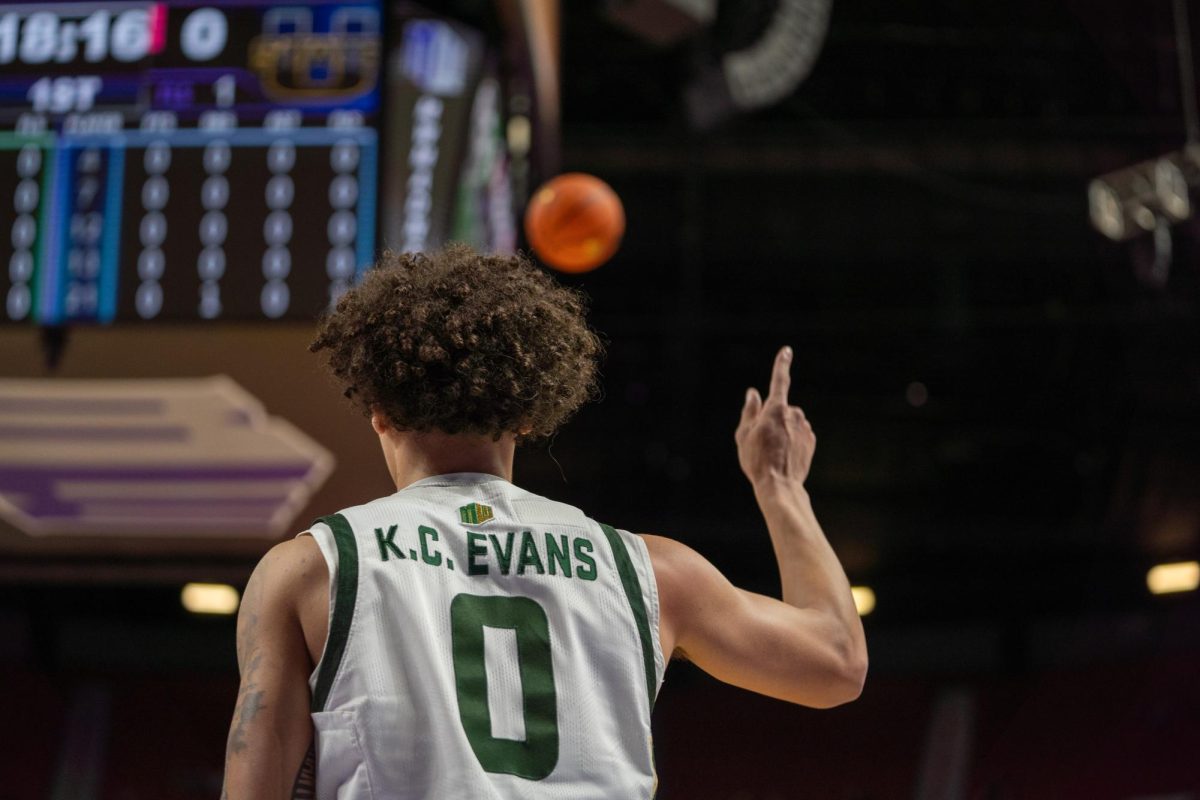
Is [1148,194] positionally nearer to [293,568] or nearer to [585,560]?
[585,560]

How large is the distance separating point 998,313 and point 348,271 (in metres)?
6.10

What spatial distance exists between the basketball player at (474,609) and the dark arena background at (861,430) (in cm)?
247

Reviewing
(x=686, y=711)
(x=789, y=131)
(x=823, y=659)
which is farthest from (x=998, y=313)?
(x=823, y=659)

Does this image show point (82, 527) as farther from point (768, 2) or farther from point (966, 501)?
point (966, 501)

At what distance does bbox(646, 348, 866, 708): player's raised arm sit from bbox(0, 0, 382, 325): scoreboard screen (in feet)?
6.52

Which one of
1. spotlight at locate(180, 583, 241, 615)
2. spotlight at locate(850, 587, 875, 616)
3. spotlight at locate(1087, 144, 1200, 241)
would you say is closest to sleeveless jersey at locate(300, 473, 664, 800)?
spotlight at locate(1087, 144, 1200, 241)

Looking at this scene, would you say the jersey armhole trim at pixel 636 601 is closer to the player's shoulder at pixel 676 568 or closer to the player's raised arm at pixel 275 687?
the player's shoulder at pixel 676 568

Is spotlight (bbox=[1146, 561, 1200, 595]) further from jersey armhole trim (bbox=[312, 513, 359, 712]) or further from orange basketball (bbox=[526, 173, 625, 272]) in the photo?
jersey armhole trim (bbox=[312, 513, 359, 712])

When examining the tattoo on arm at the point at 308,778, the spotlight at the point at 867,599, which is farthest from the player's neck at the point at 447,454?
the spotlight at the point at 867,599

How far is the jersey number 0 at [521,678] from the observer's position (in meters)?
1.12

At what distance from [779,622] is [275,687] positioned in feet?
1.54

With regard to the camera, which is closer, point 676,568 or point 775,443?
point 676,568

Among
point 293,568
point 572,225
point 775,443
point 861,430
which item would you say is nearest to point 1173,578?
point 861,430

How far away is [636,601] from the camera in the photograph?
1222 millimetres
